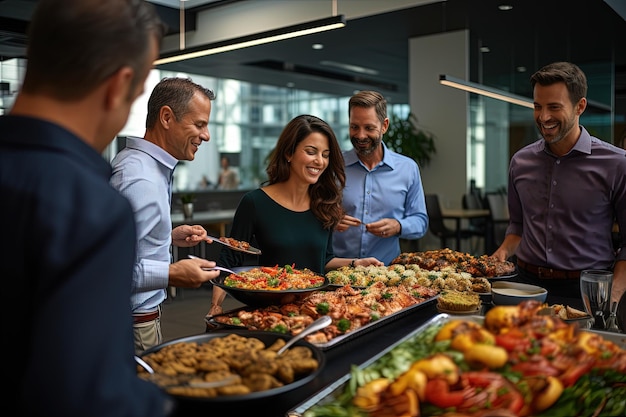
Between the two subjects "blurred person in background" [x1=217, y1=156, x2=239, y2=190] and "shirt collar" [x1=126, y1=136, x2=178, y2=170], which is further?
"blurred person in background" [x1=217, y1=156, x2=239, y2=190]

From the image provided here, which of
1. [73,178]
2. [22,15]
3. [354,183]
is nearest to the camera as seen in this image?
[73,178]

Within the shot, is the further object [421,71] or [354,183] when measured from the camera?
[421,71]

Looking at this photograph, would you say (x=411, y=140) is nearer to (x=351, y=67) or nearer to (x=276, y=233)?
(x=351, y=67)

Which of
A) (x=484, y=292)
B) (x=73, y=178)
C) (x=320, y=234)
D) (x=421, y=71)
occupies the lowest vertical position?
(x=484, y=292)

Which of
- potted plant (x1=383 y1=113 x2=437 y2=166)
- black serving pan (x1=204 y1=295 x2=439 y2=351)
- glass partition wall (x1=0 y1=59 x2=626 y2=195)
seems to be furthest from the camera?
glass partition wall (x1=0 y1=59 x2=626 y2=195)

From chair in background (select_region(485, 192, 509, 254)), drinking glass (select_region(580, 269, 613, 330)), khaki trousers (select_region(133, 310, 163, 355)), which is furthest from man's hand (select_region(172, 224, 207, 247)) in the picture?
chair in background (select_region(485, 192, 509, 254))

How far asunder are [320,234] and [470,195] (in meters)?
6.33

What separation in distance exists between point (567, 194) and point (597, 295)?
3.52ft

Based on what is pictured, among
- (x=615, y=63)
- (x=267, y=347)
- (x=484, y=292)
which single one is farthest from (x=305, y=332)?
(x=615, y=63)

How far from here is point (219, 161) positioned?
46.9ft

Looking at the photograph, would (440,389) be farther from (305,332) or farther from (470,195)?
(470,195)

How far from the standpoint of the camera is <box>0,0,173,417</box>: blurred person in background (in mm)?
733

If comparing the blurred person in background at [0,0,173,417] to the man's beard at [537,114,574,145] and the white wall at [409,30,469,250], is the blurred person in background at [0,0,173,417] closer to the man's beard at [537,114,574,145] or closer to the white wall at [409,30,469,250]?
the man's beard at [537,114,574,145]

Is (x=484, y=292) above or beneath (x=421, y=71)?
beneath
